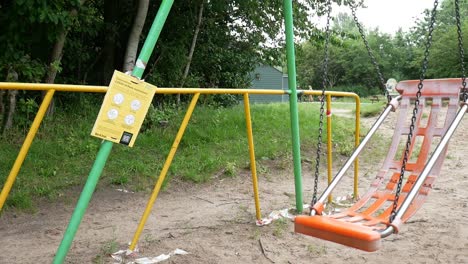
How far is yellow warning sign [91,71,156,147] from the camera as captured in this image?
243cm

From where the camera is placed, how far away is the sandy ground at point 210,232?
3277 millimetres

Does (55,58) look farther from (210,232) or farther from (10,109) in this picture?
(210,232)

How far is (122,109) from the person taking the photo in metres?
2.48

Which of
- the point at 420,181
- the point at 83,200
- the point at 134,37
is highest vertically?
the point at 134,37

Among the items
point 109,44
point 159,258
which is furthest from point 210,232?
point 109,44

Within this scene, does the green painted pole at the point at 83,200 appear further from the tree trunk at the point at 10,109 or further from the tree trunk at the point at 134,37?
the tree trunk at the point at 134,37

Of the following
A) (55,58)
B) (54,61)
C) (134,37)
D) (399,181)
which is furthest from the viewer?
(134,37)

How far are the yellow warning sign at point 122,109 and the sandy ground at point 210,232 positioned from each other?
1.03 metres

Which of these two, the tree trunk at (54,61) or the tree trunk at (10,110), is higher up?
the tree trunk at (54,61)

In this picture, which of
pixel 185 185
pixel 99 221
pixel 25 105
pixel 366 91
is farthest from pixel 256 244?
pixel 366 91

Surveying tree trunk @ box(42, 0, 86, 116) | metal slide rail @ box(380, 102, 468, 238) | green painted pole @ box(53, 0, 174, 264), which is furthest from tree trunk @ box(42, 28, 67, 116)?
metal slide rail @ box(380, 102, 468, 238)

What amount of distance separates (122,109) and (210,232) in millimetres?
1609

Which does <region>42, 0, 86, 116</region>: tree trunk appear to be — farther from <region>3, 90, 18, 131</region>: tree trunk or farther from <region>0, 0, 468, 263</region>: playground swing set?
<region>0, 0, 468, 263</region>: playground swing set

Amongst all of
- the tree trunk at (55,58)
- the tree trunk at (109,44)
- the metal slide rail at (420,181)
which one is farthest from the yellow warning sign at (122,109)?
the tree trunk at (109,44)
